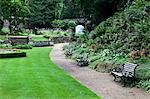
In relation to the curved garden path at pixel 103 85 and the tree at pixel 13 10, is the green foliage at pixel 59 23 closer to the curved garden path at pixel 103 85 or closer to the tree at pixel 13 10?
the tree at pixel 13 10

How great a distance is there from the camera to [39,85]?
14633mm

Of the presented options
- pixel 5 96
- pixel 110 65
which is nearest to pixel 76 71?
pixel 110 65

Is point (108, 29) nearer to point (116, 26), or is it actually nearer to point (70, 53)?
point (116, 26)

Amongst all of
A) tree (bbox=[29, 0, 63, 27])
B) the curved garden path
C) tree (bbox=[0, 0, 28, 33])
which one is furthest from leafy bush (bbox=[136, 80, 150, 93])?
tree (bbox=[29, 0, 63, 27])

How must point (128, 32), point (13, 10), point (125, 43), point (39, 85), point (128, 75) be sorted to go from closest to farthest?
point (39, 85) < point (128, 75) < point (125, 43) < point (128, 32) < point (13, 10)

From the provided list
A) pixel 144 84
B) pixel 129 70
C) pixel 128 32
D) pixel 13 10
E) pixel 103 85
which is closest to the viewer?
pixel 144 84

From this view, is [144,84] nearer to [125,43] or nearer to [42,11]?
[125,43]

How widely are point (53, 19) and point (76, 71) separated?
52.1m

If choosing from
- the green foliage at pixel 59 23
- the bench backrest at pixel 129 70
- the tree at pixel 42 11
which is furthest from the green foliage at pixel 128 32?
the green foliage at pixel 59 23

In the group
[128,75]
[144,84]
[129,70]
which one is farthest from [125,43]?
[144,84]

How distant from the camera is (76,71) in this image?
774 inches

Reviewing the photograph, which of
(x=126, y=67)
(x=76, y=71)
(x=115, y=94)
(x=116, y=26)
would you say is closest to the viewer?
(x=115, y=94)

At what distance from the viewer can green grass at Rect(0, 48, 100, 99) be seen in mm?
12727

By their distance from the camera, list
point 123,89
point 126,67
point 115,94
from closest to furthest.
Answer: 1. point 115,94
2. point 123,89
3. point 126,67
